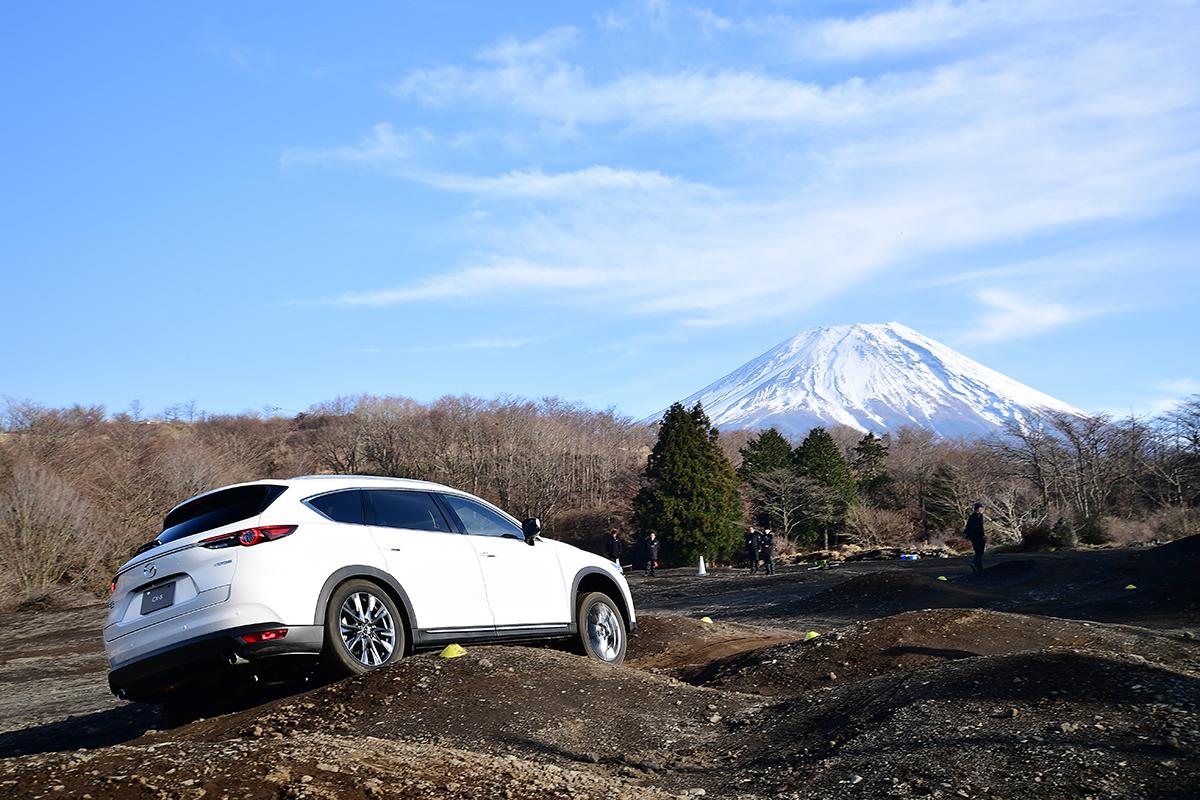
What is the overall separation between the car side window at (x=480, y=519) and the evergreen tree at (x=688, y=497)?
48874 mm

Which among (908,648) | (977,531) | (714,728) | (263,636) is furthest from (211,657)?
(977,531)

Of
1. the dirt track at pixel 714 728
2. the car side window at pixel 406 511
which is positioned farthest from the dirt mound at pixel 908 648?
the car side window at pixel 406 511

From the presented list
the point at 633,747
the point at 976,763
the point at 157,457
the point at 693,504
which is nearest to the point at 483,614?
the point at 633,747

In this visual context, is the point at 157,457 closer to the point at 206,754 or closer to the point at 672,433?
the point at 672,433

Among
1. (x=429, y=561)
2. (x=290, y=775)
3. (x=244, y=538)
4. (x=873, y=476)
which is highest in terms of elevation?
(x=873, y=476)

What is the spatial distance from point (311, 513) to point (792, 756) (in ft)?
12.6


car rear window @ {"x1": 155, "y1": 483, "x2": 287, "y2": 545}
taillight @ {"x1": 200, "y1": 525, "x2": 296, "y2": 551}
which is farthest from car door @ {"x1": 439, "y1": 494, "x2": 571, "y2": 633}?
taillight @ {"x1": 200, "y1": 525, "x2": 296, "y2": 551}

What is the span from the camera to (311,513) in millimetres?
7832

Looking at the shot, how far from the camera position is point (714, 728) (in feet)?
24.1

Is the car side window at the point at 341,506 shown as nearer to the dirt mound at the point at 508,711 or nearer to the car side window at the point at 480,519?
the car side window at the point at 480,519

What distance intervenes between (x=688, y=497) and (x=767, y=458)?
11.2 metres

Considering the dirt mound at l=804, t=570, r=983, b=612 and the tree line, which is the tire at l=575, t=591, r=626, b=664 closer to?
the dirt mound at l=804, t=570, r=983, b=612

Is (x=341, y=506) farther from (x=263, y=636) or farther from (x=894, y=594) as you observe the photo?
(x=894, y=594)

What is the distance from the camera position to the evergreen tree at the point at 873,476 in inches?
2773
